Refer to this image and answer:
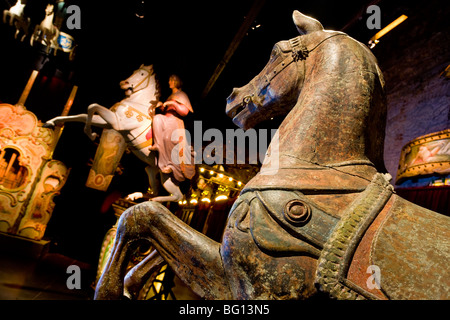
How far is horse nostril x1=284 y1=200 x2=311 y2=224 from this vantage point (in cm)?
96

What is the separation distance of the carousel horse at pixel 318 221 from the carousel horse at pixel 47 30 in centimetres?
497

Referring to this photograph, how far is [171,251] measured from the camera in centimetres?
119

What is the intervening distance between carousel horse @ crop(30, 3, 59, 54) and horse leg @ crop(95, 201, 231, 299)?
4970 mm

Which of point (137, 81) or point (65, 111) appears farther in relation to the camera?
point (65, 111)

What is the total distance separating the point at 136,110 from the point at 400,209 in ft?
13.9

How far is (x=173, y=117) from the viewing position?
4.04 meters

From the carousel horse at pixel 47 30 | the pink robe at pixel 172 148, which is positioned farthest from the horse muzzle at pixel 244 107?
the carousel horse at pixel 47 30

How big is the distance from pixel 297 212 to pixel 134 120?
3.91 meters

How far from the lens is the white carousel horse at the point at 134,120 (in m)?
4.07

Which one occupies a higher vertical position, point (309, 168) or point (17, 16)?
point (17, 16)

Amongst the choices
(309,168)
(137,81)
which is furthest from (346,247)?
(137,81)

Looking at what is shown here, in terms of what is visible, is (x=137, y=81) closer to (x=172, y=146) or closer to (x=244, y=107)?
(x=172, y=146)
